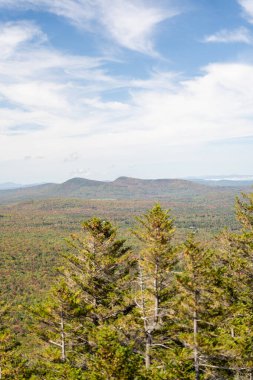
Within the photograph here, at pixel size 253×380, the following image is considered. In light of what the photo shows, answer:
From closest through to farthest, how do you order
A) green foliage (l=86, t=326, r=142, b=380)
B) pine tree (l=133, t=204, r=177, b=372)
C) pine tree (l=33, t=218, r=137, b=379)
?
green foliage (l=86, t=326, r=142, b=380), pine tree (l=133, t=204, r=177, b=372), pine tree (l=33, t=218, r=137, b=379)

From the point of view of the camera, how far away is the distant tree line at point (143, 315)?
57.0ft

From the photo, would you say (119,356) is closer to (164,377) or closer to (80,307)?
(164,377)

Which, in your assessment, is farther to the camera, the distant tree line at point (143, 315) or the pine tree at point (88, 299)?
the pine tree at point (88, 299)

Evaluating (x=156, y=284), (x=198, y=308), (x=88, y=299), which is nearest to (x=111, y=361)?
(x=198, y=308)

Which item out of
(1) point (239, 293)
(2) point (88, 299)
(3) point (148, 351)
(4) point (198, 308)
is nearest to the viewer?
(4) point (198, 308)

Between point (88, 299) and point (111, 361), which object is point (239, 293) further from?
point (111, 361)

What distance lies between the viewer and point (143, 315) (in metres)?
19.1

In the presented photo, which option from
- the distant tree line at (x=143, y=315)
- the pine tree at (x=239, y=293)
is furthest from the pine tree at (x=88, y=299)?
the pine tree at (x=239, y=293)

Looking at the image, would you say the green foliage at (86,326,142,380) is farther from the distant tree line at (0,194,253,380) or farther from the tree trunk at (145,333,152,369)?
the tree trunk at (145,333,152,369)

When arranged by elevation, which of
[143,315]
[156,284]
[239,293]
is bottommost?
[239,293]

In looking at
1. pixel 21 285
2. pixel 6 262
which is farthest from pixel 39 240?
pixel 21 285

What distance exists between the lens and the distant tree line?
17375 mm

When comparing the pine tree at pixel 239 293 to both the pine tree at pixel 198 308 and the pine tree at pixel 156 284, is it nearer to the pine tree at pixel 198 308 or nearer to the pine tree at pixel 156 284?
the pine tree at pixel 198 308

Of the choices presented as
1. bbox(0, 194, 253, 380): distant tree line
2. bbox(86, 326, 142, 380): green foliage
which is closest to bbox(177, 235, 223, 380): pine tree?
bbox(0, 194, 253, 380): distant tree line
